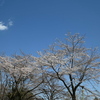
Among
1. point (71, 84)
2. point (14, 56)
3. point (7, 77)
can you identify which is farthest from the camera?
point (14, 56)

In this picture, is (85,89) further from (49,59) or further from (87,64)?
(49,59)

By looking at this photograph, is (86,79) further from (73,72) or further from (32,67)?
(32,67)

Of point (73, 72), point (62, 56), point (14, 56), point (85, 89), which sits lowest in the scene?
→ point (85, 89)

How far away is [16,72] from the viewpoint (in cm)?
1347

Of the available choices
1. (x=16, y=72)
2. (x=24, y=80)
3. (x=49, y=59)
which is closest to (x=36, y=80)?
(x=24, y=80)

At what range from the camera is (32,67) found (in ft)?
47.1

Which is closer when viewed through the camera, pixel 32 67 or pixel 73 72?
pixel 73 72

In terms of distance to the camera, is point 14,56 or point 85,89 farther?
point 14,56

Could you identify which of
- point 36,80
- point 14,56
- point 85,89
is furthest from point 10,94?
point 85,89

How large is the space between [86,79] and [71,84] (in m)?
1.54

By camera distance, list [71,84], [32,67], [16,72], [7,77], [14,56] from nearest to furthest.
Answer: [71,84]
[16,72]
[32,67]
[7,77]
[14,56]

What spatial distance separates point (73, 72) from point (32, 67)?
4.56m

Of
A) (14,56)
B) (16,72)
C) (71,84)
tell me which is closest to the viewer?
(71,84)

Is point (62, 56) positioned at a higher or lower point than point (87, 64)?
higher
